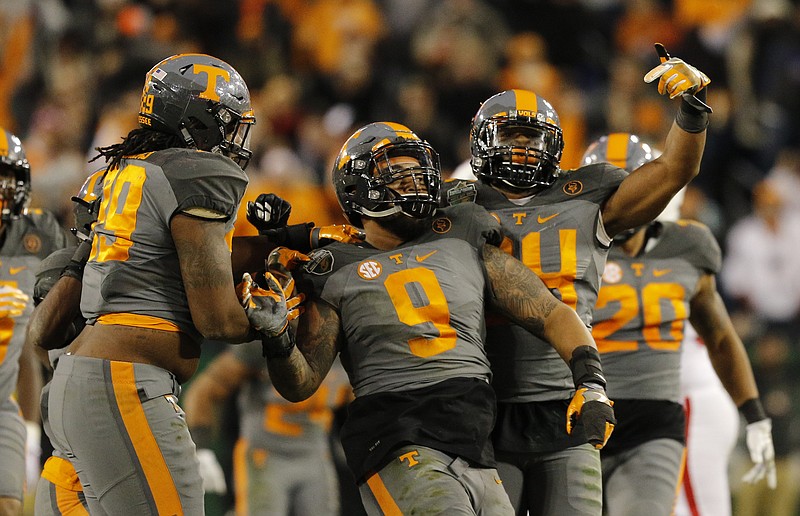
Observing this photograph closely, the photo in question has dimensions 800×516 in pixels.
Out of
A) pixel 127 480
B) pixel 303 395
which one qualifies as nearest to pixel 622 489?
pixel 303 395

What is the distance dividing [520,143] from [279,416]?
299 centimetres

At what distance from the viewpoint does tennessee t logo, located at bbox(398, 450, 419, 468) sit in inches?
139

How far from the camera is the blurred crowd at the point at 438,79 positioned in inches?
369

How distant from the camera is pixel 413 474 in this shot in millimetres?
3523

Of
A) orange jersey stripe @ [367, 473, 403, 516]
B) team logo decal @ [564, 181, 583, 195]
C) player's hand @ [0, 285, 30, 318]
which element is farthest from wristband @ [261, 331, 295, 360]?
player's hand @ [0, 285, 30, 318]

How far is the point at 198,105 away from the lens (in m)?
3.61

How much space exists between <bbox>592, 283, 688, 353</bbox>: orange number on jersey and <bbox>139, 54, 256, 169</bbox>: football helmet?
6.61ft

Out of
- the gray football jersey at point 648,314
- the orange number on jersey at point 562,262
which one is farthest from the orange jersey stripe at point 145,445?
the gray football jersey at point 648,314

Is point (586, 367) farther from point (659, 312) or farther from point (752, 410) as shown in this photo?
point (752, 410)

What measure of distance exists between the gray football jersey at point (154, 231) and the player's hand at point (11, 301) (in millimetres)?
1652

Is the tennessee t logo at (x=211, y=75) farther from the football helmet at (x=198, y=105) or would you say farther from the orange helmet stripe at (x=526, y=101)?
the orange helmet stripe at (x=526, y=101)

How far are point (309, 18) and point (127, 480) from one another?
8206mm

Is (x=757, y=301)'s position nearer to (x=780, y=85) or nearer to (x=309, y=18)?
(x=780, y=85)

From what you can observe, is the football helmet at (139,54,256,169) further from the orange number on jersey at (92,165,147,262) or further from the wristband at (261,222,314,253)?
the wristband at (261,222,314,253)
